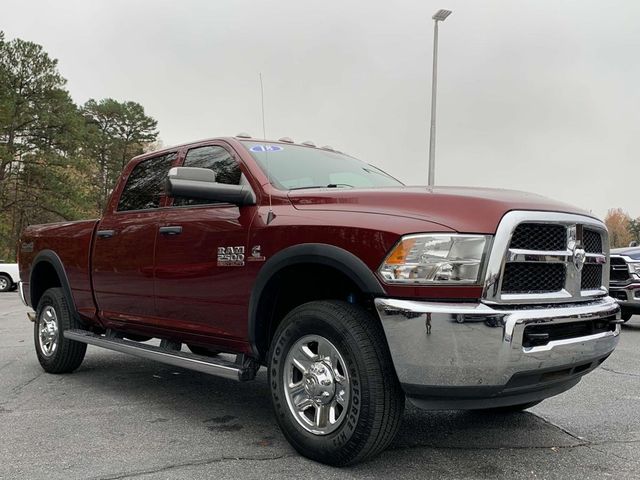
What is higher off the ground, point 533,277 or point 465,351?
point 533,277

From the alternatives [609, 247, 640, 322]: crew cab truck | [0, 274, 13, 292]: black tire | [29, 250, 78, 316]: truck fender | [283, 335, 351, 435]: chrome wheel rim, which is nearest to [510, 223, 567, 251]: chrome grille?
[283, 335, 351, 435]: chrome wheel rim

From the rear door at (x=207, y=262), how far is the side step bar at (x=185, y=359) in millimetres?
167

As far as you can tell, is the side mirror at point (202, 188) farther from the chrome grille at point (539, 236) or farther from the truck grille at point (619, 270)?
the truck grille at point (619, 270)

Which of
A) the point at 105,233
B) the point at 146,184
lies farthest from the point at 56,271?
the point at 146,184

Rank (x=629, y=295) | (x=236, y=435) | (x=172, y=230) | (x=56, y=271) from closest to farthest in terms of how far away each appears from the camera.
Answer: (x=236, y=435) → (x=172, y=230) → (x=56, y=271) → (x=629, y=295)

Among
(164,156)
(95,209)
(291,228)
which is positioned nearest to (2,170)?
(95,209)

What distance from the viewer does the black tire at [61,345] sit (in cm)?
555

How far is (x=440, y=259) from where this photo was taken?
9.28 feet

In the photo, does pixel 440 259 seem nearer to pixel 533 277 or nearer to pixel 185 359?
pixel 533 277

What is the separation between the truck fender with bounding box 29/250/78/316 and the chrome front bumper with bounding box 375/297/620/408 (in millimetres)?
3726

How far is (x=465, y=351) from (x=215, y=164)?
7.91ft

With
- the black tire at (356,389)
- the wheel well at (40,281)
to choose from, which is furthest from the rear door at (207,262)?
the wheel well at (40,281)

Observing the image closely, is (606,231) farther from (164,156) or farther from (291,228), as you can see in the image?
(164,156)

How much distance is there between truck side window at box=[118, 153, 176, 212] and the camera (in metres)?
4.85
